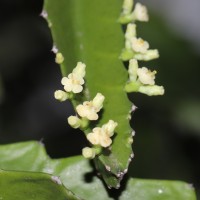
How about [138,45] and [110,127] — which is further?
[138,45]

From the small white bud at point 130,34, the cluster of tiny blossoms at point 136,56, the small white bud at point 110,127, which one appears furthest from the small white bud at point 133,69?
the small white bud at point 110,127

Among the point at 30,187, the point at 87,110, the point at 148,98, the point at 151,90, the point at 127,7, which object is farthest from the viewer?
the point at 148,98

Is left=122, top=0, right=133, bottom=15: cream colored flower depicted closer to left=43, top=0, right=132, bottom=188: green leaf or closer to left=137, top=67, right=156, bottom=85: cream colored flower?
left=43, top=0, right=132, bottom=188: green leaf

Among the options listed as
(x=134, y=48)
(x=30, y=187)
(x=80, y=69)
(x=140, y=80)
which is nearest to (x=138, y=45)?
(x=134, y=48)

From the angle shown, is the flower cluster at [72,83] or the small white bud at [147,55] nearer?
the flower cluster at [72,83]

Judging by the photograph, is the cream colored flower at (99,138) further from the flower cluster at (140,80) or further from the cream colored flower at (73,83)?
the flower cluster at (140,80)

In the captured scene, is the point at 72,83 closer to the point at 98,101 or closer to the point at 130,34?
Answer: the point at 98,101

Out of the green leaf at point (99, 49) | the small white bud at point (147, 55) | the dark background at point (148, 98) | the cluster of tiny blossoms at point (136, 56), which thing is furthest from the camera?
the dark background at point (148, 98)

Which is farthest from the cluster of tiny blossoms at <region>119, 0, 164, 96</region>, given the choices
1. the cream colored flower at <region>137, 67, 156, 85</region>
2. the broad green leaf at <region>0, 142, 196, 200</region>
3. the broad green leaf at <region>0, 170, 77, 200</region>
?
the broad green leaf at <region>0, 170, 77, 200</region>
